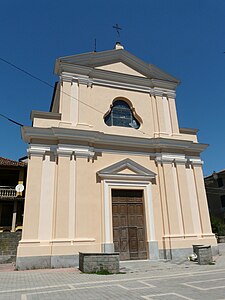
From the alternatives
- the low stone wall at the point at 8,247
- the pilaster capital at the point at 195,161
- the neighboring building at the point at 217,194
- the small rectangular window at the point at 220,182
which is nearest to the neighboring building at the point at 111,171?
the pilaster capital at the point at 195,161

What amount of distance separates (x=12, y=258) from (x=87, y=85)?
381 inches

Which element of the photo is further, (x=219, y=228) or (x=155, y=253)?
(x=219, y=228)

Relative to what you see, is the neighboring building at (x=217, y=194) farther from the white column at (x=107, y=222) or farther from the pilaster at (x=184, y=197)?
the white column at (x=107, y=222)

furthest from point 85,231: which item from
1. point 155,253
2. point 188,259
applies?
point 188,259

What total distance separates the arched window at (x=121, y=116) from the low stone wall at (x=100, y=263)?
Answer: 701 cm

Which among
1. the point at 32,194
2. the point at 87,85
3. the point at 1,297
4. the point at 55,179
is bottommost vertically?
the point at 1,297

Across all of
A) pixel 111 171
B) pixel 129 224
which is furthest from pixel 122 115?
pixel 129 224

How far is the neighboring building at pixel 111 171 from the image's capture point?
10.5 metres

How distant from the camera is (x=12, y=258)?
12.7 meters

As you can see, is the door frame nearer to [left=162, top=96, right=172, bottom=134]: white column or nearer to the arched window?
the arched window

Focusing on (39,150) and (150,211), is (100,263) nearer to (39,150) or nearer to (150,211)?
(150,211)

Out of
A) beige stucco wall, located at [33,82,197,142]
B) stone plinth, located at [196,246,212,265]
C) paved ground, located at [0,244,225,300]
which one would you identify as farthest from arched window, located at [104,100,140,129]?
paved ground, located at [0,244,225,300]

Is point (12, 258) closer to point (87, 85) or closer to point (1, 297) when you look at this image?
point (1, 297)

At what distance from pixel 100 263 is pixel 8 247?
6626 millimetres
